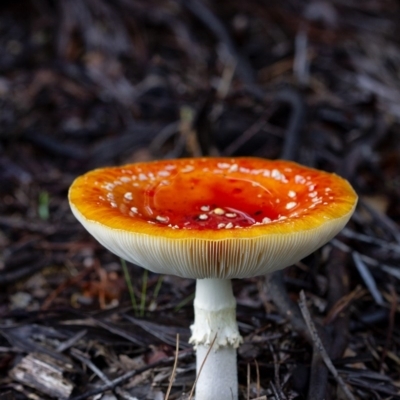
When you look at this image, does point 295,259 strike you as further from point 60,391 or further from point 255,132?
point 255,132

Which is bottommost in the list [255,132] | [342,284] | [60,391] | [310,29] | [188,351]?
[60,391]

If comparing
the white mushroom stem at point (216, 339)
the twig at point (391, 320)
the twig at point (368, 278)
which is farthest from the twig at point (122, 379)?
the twig at point (368, 278)

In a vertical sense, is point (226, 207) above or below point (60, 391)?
above

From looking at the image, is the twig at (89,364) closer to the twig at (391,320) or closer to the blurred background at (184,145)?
the blurred background at (184,145)

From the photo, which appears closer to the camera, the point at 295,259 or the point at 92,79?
the point at 295,259

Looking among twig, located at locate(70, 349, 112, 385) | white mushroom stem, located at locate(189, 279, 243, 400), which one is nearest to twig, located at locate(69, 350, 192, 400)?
twig, located at locate(70, 349, 112, 385)

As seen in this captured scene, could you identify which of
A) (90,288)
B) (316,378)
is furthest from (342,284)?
(90,288)

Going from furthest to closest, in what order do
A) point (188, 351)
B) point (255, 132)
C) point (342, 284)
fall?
point (255, 132) < point (342, 284) < point (188, 351)
